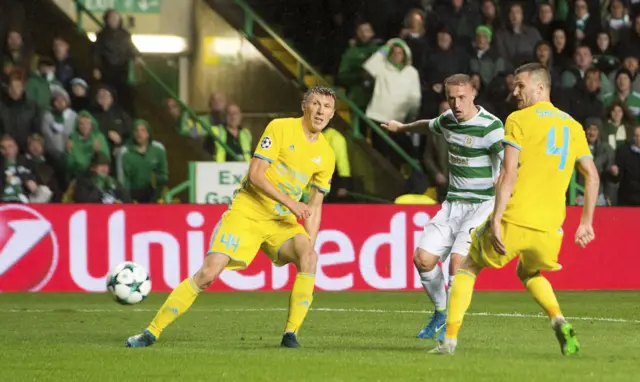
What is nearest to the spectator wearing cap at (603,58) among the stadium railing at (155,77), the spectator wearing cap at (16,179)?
the stadium railing at (155,77)

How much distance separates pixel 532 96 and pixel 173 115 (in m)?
11.0

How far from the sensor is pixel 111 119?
702 inches

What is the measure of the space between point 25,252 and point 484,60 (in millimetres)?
6878

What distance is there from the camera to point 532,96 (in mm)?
8805

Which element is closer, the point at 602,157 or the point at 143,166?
the point at 143,166

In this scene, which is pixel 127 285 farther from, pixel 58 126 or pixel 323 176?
pixel 58 126

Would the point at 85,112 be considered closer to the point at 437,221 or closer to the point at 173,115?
the point at 173,115

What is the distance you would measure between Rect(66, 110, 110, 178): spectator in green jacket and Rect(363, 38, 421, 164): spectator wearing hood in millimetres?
3787

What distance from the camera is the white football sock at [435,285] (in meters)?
10.9

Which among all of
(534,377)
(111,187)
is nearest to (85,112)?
(111,187)

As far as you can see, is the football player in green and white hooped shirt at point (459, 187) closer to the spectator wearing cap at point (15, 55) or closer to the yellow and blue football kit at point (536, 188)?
the yellow and blue football kit at point (536, 188)

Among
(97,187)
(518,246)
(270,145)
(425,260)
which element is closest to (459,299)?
(518,246)

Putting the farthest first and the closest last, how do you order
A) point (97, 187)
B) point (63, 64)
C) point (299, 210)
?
1. point (63, 64)
2. point (97, 187)
3. point (299, 210)

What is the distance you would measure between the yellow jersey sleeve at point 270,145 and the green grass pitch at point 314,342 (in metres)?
1.32
